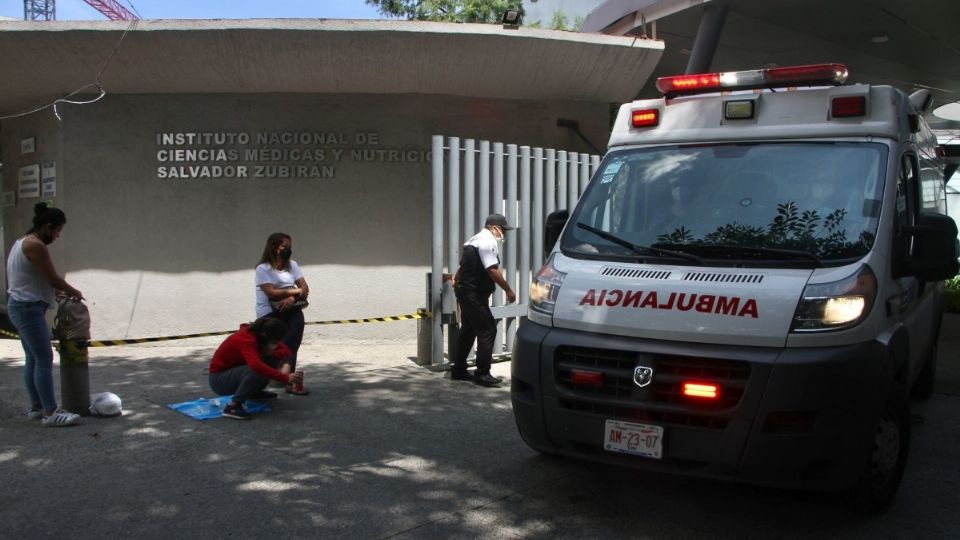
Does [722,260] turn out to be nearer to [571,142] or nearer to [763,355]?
[763,355]

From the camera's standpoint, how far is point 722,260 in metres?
4.08

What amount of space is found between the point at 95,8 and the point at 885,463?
1427 centimetres

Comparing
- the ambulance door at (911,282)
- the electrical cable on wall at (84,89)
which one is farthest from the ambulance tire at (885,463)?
the electrical cable on wall at (84,89)

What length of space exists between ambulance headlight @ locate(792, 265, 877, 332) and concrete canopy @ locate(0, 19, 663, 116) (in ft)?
19.7

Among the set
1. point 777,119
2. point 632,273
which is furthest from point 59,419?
point 777,119

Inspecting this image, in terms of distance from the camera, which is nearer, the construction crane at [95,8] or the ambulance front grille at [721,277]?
the ambulance front grille at [721,277]

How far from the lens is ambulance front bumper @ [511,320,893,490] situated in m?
3.60

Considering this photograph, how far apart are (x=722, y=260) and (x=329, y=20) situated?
19.7 ft

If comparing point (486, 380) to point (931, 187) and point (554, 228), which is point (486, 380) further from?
point (931, 187)

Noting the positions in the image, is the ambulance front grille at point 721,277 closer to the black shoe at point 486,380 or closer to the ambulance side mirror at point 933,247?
the ambulance side mirror at point 933,247

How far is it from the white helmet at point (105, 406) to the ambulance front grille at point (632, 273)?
13.8 ft

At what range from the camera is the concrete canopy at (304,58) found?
8.52 meters

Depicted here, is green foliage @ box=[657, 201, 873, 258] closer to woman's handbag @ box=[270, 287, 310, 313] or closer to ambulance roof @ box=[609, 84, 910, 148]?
ambulance roof @ box=[609, 84, 910, 148]

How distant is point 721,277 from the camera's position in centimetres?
394
